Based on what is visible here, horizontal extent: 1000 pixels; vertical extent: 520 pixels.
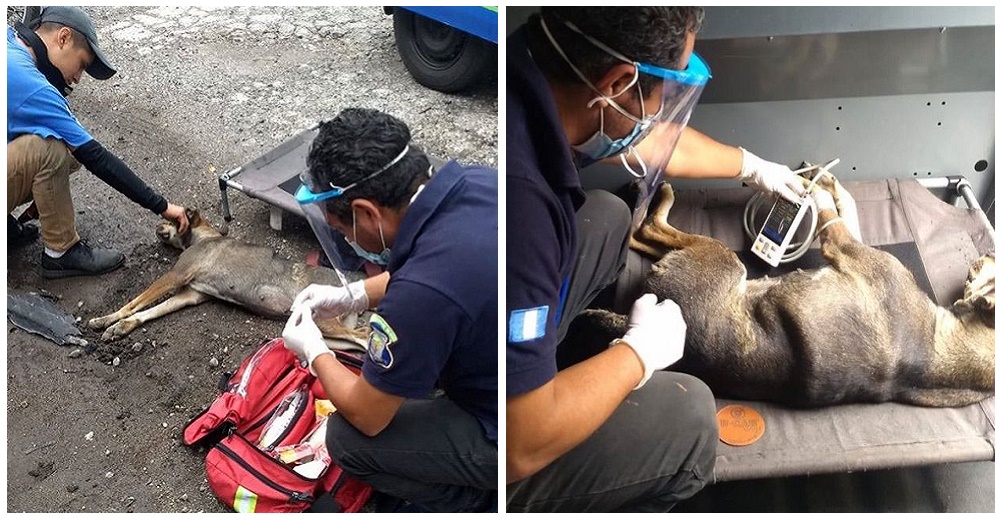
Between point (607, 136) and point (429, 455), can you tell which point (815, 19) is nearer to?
point (607, 136)

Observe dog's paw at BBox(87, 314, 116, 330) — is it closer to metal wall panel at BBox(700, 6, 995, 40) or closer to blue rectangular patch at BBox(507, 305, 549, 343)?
blue rectangular patch at BBox(507, 305, 549, 343)

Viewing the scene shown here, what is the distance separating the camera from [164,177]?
1957 millimetres

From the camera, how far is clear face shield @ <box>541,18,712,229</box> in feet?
4.34

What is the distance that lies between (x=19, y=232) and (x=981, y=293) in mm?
2139

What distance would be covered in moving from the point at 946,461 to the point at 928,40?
0.84m

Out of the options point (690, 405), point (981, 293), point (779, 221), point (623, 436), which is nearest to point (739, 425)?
point (690, 405)

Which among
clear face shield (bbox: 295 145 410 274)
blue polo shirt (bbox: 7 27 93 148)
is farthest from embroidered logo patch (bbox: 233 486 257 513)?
blue polo shirt (bbox: 7 27 93 148)

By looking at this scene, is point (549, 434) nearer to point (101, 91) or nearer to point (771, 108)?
point (771, 108)

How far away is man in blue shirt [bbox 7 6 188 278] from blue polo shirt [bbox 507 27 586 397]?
3.25 feet

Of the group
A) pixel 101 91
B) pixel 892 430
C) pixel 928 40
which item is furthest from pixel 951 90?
pixel 101 91

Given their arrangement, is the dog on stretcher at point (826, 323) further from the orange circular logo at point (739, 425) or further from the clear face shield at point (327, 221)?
the clear face shield at point (327, 221)

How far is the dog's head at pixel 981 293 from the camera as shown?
153 cm

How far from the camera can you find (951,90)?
1.46 metres

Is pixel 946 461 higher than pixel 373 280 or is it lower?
lower
